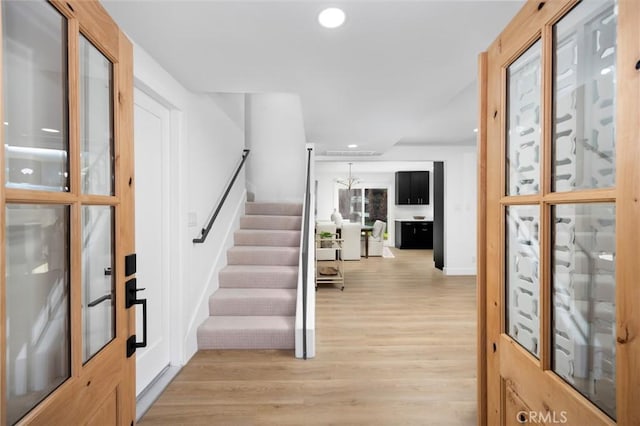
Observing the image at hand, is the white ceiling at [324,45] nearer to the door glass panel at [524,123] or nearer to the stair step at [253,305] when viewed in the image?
the door glass panel at [524,123]

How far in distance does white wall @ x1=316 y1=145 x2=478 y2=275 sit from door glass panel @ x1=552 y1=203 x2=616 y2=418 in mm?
5681

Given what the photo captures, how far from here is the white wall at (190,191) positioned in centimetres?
243

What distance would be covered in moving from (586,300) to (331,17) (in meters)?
1.53

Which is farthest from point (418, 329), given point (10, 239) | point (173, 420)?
point (10, 239)

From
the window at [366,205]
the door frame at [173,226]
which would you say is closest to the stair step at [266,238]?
the door frame at [173,226]

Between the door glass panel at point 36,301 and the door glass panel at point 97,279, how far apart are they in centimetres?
10

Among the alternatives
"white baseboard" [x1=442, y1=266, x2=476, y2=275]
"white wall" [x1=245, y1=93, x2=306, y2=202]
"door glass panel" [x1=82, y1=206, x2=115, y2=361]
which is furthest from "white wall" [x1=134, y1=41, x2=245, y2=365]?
"white baseboard" [x1=442, y1=266, x2=476, y2=275]

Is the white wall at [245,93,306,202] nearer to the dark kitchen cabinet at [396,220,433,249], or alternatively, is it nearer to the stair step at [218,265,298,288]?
the stair step at [218,265,298,288]

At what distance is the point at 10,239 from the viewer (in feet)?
2.71

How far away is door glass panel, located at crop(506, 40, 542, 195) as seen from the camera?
984 mm

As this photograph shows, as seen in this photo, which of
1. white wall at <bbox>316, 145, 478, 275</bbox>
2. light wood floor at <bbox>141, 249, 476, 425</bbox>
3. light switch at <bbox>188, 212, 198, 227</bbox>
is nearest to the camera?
light wood floor at <bbox>141, 249, 476, 425</bbox>

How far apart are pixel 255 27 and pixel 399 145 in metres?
4.92

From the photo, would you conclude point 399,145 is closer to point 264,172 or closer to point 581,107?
point 264,172

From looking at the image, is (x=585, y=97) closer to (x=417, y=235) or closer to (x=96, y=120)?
(x=96, y=120)
